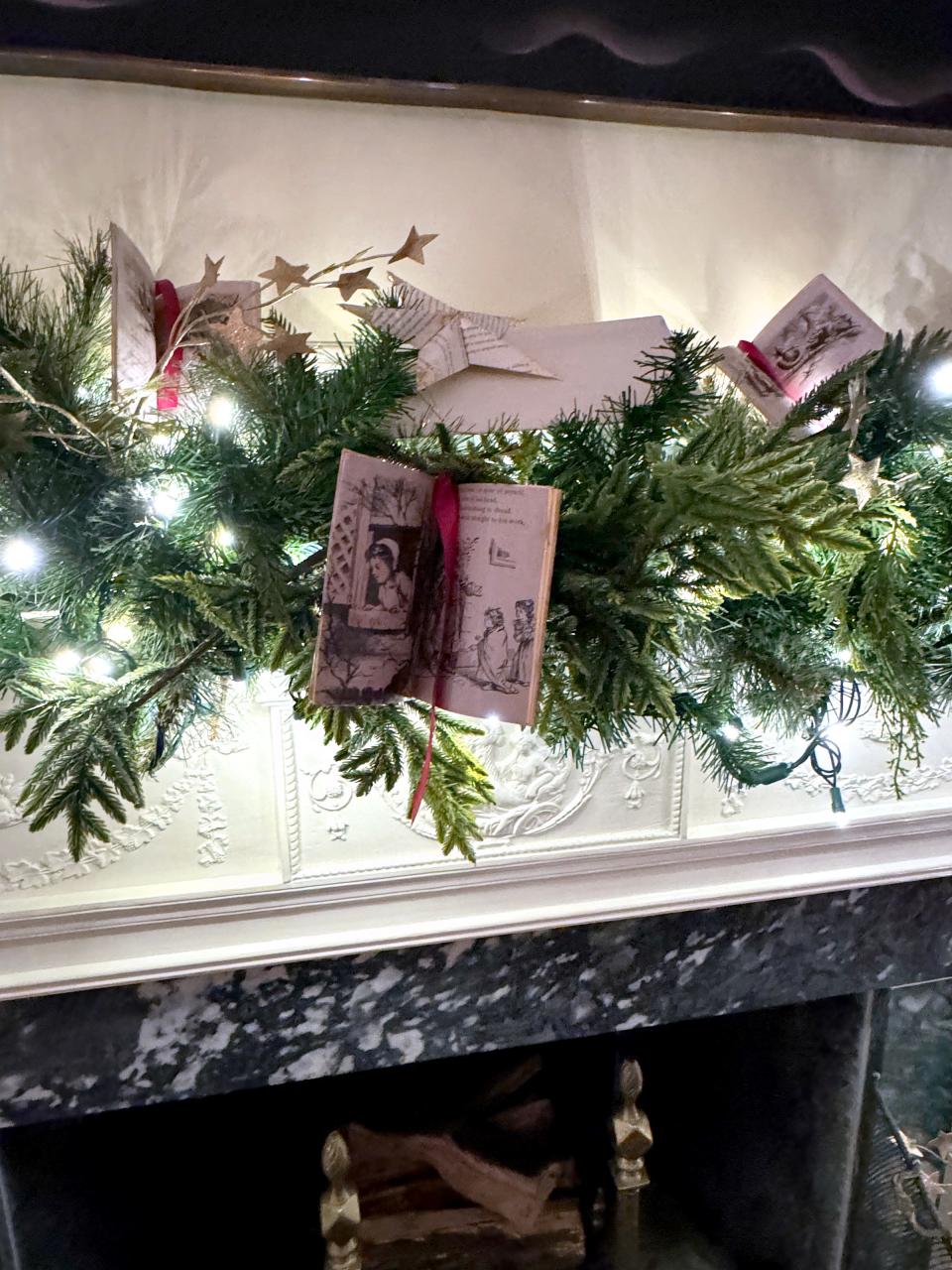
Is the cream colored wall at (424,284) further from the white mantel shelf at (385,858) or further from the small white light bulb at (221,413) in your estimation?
the small white light bulb at (221,413)

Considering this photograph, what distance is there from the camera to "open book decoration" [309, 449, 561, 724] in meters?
0.59

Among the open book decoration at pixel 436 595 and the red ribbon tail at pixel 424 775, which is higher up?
the open book decoration at pixel 436 595

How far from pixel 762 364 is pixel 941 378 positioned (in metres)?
0.17

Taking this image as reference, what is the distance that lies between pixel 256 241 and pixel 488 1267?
154 cm

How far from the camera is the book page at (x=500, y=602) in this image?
586 mm

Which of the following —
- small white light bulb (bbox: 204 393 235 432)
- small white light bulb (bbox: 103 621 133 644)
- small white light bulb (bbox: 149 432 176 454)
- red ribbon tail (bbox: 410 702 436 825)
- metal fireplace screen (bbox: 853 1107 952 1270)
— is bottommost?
metal fireplace screen (bbox: 853 1107 952 1270)

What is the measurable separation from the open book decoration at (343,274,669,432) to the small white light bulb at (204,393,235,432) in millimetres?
136

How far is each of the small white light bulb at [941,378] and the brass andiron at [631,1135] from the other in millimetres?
1086

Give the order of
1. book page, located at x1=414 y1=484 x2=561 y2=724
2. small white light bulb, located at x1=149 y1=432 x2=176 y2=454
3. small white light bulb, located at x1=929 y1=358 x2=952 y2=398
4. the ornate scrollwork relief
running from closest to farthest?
book page, located at x1=414 y1=484 x2=561 y2=724
small white light bulb, located at x1=149 y1=432 x2=176 y2=454
small white light bulb, located at x1=929 y1=358 x2=952 y2=398
the ornate scrollwork relief

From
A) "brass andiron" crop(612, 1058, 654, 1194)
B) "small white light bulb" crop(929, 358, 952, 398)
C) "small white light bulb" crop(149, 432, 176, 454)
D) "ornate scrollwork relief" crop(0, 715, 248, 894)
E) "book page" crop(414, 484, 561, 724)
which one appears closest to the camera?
"book page" crop(414, 484, 561, 724)

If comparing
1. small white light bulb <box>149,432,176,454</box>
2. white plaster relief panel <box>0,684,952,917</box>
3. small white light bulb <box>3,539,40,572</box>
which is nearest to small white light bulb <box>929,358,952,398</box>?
white plaster relief panel <box>0,684,952,917</box>

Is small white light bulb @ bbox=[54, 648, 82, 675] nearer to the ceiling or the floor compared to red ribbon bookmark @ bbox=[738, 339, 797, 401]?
nearer to the floor

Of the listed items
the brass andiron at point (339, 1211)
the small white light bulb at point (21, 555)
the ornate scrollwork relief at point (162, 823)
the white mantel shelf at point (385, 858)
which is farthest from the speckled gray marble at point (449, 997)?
the small white light bulb at point (21, 555)

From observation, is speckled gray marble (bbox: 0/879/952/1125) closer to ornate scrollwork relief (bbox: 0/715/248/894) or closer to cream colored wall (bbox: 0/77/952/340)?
ornate scrollwork relief (bbox: 0/715/248/894)
